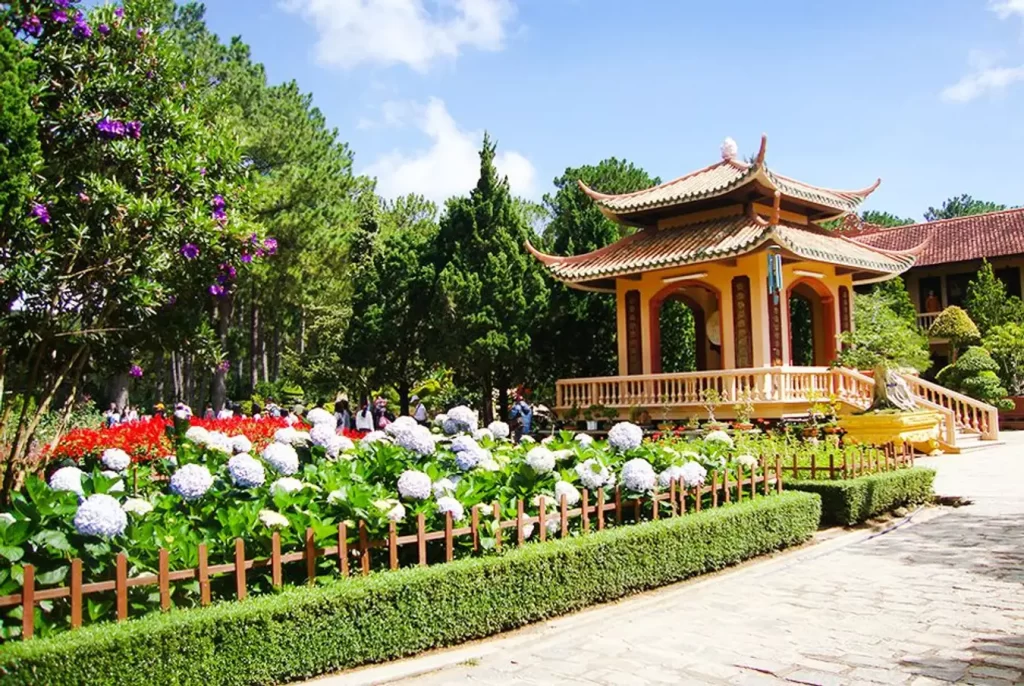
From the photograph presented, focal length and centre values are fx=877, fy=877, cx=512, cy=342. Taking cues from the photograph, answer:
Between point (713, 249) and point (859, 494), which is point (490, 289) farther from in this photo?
point (859, 494)

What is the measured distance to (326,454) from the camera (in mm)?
7250

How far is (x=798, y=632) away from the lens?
5910 millimetres

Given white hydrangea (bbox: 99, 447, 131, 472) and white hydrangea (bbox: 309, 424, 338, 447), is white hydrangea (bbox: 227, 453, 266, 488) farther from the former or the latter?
white hydrangea (bbox: 99, 447, 131, 472)

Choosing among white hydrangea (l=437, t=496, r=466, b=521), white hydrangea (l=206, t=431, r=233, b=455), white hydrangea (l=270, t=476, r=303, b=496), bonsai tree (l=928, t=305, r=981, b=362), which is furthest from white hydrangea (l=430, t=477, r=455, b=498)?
bonsai tree (l=928, t=305, r=981, b=362)

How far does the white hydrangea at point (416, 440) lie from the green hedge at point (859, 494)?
17.0 ft

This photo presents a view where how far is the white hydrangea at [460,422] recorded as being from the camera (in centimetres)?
813

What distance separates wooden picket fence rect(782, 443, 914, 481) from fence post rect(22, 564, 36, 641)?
863 centimetres

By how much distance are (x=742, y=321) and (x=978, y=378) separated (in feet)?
31.9

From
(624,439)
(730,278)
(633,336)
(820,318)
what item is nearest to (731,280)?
(730,278)

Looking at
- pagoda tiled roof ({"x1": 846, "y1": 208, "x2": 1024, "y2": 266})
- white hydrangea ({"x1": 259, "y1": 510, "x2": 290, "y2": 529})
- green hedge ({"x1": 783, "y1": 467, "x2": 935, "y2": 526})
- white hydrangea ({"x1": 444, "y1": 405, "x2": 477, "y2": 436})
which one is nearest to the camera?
white hydrangea ({"x1": 259, "y1": 510, "x2": 290, "y2": 529})

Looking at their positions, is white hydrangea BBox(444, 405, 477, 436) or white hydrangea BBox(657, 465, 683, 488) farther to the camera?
white hydrangea BBox(444, 405, 477, 436)

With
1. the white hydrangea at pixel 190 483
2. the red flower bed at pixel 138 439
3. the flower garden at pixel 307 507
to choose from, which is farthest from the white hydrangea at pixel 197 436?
the red flower bed at pixel 138 439

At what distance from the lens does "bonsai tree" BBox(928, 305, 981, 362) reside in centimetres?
2930

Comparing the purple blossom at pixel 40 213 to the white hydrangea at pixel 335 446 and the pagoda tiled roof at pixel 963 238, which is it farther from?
the pagoda tiled roof at pixel 963 238
